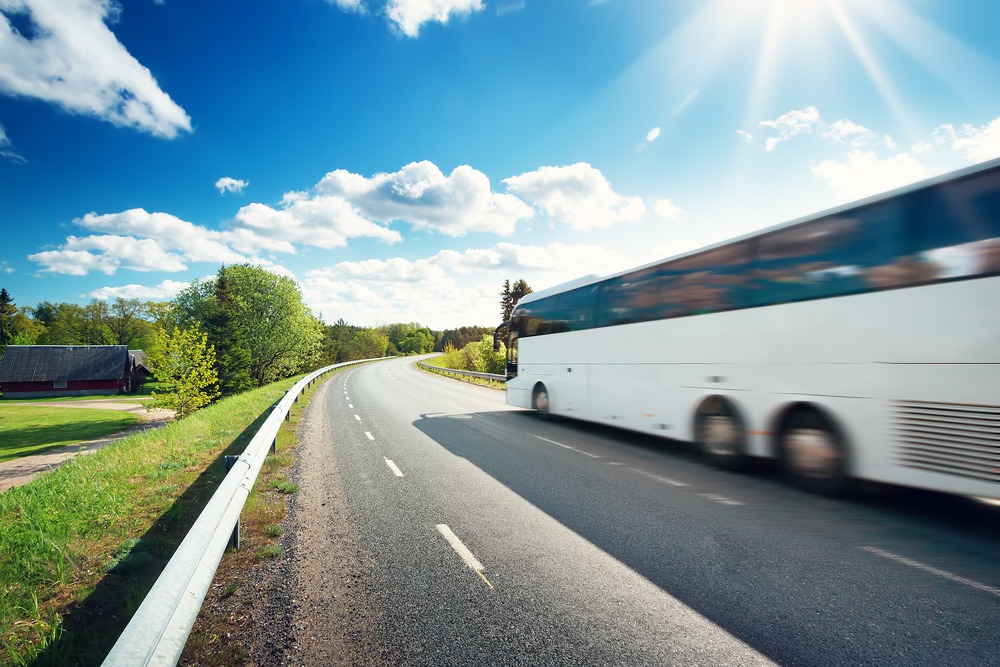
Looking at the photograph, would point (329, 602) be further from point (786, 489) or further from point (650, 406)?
point (650, 406)

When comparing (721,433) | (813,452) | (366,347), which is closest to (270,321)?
(366,347)

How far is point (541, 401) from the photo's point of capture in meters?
13.5

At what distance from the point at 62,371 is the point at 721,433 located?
80086mm

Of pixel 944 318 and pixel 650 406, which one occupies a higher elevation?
pixel 944 318

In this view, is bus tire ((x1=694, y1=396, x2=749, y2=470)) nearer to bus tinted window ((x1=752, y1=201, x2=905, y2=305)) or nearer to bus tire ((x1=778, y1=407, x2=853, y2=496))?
bus tire ((x1=778, y1=407, x2=853, y2=496))

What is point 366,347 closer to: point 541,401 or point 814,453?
point 541,401

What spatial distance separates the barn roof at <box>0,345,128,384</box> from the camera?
59.2 metres

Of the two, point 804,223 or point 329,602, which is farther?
point 804,223

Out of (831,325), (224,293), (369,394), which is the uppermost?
(224,293)

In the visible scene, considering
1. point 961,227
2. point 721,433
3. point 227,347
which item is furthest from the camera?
point 227,347

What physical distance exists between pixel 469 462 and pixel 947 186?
714 centimetres

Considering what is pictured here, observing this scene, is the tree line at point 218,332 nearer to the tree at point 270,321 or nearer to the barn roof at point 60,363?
the tree at point 270,321

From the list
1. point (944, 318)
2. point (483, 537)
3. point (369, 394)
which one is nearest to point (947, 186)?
point (944, 318)

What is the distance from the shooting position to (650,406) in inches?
352
